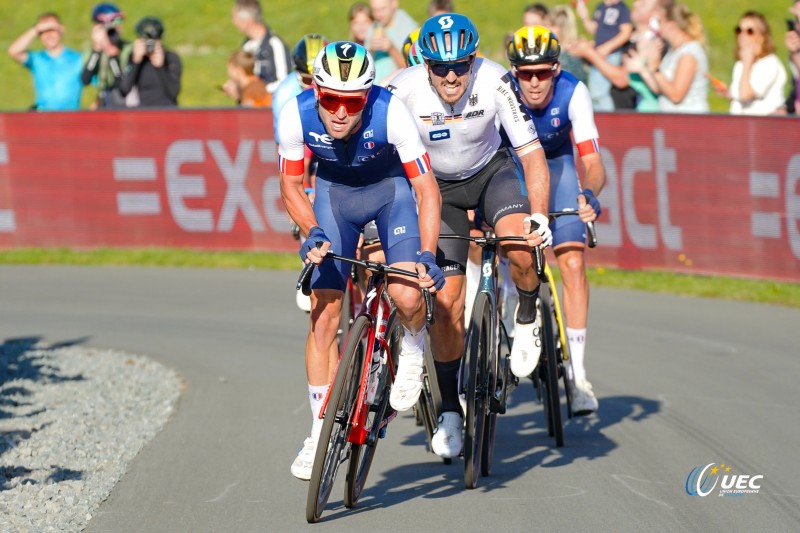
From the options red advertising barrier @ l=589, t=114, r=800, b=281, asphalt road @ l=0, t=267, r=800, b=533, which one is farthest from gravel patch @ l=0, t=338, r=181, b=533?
red advertising barrier @ l=589, t=114, r=800, b=281

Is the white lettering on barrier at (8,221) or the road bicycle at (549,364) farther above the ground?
the white lettering on barrier at (8,221)

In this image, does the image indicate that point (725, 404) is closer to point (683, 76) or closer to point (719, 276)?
point (719, 276)

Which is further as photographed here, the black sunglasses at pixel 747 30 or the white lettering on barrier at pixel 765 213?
the black sunglasses at pixel 747 30

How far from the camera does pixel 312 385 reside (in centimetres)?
701

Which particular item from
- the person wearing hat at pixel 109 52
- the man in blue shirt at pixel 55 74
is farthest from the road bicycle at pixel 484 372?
the man in blue shirt at pixel 55 74

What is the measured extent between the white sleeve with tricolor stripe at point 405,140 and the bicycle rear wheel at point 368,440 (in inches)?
30.3

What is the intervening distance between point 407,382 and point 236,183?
9.17 metres

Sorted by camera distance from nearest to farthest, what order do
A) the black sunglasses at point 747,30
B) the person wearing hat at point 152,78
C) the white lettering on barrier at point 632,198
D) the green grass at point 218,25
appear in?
the black sunglasses at point 747,30
the white lettering on barrier at point 632,198
the person wearing hat at point 152,78
the green grass at point 218,25

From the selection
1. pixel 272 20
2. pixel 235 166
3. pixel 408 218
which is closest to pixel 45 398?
pixel 408 218

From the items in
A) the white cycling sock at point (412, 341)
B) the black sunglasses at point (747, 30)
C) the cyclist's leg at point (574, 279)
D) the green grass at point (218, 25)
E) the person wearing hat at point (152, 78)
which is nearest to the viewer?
the white cycling sock at point (412, 341)

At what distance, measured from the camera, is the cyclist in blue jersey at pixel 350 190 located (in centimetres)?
655

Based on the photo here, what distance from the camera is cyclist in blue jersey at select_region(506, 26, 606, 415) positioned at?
820 centimetres

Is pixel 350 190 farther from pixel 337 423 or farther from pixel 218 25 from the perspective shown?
pixel 218 25

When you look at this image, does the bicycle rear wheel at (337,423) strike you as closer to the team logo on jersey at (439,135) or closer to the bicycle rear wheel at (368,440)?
the bicycle rear wheel at (368,440)
